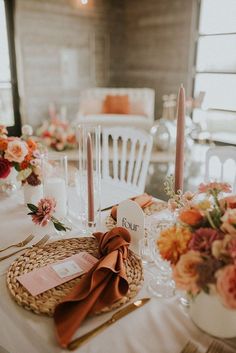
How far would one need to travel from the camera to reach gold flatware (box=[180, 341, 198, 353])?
77 centimetres

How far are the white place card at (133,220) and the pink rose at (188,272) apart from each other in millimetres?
397

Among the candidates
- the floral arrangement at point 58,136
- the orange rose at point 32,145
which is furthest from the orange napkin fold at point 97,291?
the floral arrangement at point 58,136

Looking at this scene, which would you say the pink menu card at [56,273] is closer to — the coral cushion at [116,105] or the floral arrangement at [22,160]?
the floral arrangement at [22,160]

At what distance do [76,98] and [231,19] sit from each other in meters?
2.61

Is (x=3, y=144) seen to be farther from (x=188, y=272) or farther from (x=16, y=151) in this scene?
(x=188, y=272)

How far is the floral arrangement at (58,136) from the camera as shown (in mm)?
4871

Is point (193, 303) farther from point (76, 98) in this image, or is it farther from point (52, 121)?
point (76, 98)

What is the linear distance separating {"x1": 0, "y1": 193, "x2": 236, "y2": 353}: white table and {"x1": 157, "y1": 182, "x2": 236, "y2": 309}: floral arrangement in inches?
5.3

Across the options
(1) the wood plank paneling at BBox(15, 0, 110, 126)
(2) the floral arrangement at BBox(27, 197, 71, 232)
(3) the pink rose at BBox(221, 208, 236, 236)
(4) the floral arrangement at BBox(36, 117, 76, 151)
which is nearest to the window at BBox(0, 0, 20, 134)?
(1) the wood plank paneling at BBox(15, 0, 110, 126)

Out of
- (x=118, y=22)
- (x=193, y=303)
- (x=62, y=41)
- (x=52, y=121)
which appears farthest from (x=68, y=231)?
(x=118, y=22)

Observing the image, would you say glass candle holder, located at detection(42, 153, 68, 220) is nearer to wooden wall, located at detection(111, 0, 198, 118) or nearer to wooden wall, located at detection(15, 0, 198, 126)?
wooden wall, located at detection(15, 0, 198, 126)

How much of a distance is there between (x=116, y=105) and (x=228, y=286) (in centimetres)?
498

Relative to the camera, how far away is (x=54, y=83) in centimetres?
545

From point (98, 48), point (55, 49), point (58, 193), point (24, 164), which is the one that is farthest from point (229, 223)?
point (98, 48)
